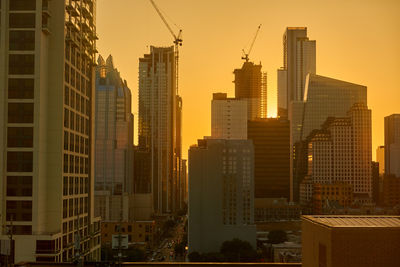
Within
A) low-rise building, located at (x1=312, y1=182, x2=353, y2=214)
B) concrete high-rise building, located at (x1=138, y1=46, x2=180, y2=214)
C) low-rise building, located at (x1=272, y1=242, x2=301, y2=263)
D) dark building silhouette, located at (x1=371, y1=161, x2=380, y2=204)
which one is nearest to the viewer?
low-rise building, located at (x1=272, y1=242, x2=301, y2=263)

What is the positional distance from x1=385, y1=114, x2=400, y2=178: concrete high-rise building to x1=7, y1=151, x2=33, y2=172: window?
9270 centimetres

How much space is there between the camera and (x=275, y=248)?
59781 mm

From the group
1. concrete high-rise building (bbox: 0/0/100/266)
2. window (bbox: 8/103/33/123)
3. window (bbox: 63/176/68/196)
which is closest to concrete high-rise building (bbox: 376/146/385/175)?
window (bbox: 63/176/68/196)

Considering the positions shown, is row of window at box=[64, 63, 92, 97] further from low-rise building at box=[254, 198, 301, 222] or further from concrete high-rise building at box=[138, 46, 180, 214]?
concrete high-rise building at box=[138, 46, 180, 214]

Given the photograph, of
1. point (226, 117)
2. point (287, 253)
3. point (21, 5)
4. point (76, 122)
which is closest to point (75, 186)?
point (76, 122)

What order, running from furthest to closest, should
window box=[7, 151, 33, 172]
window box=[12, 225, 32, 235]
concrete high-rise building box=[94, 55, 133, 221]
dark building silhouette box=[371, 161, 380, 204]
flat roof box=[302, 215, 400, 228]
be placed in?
1. dark building silhouette box=[371, 161, 380, 204]
2. concrete high-rise building box=[94, 55, 133, 221]
3. window box=[7, 151, 33, 172]
4. window box=[12, 225, 32, 235]
5. flat roof box=[302, 215, 400, 228]

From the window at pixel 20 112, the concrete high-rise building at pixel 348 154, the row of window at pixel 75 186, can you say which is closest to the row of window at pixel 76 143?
the row of window at pixel 75 186

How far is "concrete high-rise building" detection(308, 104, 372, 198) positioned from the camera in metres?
118

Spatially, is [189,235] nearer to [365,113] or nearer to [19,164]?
[19,164]

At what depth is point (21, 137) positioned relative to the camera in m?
28.6

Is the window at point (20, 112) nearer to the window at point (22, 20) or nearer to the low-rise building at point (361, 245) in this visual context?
the window at point (22, 20)

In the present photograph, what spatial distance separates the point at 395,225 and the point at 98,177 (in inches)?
3909

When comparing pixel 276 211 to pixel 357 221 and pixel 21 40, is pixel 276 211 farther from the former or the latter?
pixel 357 221

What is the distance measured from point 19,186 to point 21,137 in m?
2.56
